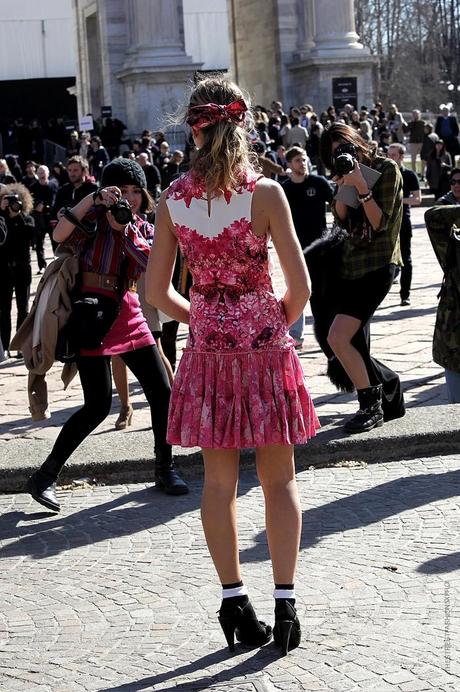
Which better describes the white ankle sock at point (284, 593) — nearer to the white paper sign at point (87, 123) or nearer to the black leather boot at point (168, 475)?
the black leather boot at point (168, 475)

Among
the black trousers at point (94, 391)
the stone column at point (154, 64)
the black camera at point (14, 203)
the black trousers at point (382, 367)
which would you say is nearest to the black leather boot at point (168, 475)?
the black trousers at point (94, 391)

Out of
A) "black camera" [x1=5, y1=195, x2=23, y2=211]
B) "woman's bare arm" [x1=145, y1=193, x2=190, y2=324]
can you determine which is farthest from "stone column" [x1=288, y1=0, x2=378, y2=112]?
"woman's bare arm" [x1=145, y1=193, x2=190, y2=324]

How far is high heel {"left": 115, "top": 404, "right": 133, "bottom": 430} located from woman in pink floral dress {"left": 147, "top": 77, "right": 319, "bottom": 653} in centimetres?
397

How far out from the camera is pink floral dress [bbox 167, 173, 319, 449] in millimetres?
4512

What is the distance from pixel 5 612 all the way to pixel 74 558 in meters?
0.71

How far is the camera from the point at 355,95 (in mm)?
40562

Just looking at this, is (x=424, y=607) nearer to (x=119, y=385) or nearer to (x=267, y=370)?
(x=267, y=370)

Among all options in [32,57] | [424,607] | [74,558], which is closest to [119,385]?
[74,558]

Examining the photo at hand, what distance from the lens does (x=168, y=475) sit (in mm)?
6910

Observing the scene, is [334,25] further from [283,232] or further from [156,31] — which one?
[283,232]

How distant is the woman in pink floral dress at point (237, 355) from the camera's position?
4477 mm

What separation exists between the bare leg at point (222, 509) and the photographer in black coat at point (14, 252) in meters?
8.38

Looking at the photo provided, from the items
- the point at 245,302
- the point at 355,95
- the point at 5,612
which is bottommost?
the point at 5,612

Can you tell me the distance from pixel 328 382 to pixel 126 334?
3.32 meters
